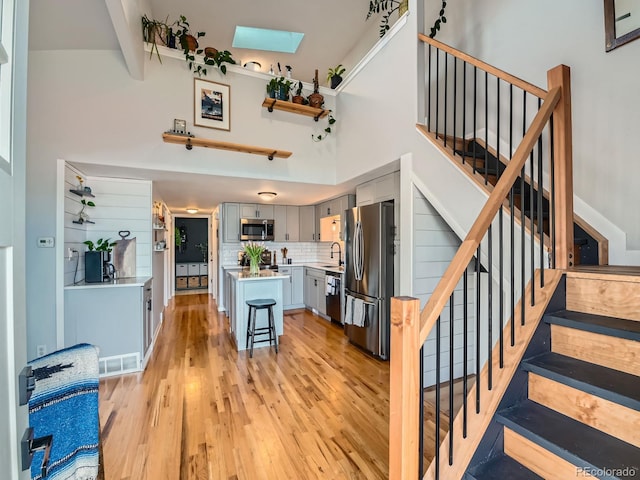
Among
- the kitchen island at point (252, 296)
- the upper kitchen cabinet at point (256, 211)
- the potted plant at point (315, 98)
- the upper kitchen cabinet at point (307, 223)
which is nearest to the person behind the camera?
the kitchen island at point (252, 296)

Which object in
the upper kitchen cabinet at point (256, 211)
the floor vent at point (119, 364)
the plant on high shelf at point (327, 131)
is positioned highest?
the plant on high shelf at point (327, 131)

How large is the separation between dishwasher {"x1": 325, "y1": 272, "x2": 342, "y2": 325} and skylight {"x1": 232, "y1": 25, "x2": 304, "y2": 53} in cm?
402

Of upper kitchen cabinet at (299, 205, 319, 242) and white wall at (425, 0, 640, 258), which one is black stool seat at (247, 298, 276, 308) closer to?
upper kitchen cabinet at (299, 205, 319, 242)

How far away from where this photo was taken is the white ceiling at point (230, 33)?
103 inches

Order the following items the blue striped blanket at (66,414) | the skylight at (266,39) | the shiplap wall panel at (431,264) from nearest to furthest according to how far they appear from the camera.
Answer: the blue striped blanket at (66,414)
the shiplap wall panel at (431,264)
the skylight at (266,39)

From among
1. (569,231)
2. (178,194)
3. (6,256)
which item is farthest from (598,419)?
(178,194)

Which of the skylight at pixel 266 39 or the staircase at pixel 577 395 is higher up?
the skylight at pixel 266 39

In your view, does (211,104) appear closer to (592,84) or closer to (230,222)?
(230,222)

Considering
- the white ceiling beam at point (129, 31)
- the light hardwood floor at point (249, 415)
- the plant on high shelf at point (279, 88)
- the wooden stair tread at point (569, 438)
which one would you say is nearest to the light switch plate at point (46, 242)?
the light hardwood floor at point (249, 415)

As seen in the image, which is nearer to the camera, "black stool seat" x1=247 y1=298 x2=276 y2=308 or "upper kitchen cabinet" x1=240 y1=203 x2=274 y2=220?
"black stool seat" x1=247 y1=298 x2=276 y2=308

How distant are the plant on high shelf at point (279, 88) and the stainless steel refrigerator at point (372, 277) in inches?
69.0

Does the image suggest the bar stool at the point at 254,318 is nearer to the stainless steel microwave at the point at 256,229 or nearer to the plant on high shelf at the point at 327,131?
the stainless steel microwave at the point at 256,229

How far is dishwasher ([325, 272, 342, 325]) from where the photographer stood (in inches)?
184

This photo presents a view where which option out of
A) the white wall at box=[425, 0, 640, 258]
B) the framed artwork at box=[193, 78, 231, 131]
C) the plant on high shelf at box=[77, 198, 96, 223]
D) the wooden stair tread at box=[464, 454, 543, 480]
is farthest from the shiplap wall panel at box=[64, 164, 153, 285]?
the white wall at box=[425, 0, 640, 258]
